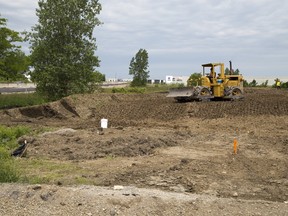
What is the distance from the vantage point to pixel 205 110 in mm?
22609

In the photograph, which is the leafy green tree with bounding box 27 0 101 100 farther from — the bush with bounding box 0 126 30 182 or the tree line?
the bush with bounding box 0 126 30 182

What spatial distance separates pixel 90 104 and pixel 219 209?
1968 cm

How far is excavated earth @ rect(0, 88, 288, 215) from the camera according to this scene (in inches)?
236

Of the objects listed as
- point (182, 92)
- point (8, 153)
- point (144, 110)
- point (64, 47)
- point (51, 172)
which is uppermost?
point (64, 47)

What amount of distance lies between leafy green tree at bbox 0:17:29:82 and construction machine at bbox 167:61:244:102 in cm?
1050

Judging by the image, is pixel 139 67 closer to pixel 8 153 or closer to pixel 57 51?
pixel 57 51

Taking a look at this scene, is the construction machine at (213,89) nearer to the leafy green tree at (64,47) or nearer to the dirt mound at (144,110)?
the dirt mound at (144,110)

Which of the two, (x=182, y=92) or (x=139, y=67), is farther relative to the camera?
(x=139, y=67)

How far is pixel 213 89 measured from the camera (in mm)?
26469

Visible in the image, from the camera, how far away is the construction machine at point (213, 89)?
2547cm

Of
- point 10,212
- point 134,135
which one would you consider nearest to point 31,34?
point 134,135

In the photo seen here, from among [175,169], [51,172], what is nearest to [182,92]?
[175,169]

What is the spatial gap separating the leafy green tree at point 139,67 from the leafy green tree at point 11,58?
27.3 meters

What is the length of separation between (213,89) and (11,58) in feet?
46.3
